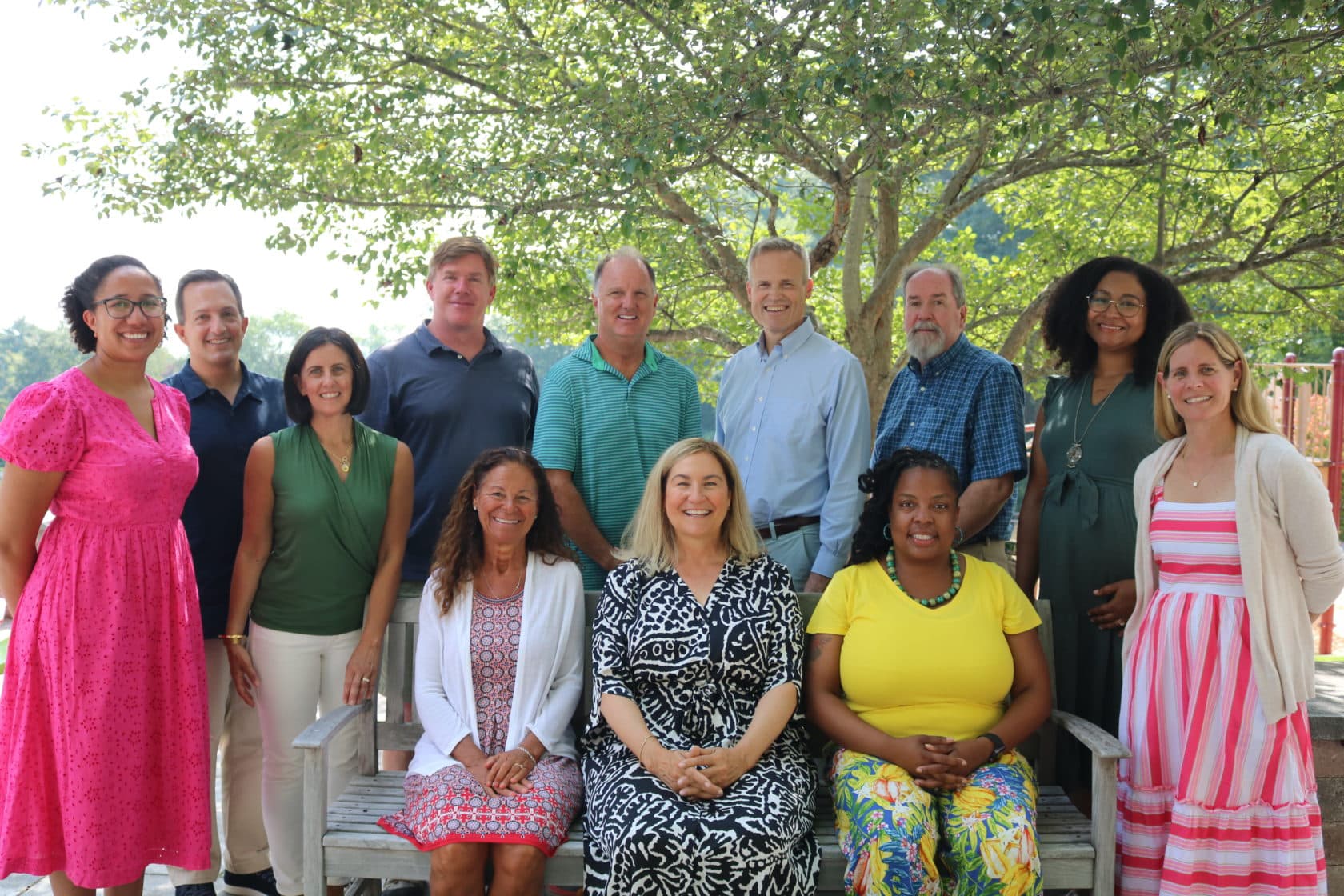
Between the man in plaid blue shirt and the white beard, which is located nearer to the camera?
the man in plaid blue shirt

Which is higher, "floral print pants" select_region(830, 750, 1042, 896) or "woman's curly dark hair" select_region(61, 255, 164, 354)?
"woman's curly dark hair" select_region(61, 255, 164, 354)

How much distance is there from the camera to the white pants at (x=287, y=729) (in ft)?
11.9

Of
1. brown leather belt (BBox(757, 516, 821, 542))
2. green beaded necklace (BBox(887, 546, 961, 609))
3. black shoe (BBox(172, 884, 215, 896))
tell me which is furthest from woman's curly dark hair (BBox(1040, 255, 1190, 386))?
black shoe (BBox(172, 884, 215, 896))

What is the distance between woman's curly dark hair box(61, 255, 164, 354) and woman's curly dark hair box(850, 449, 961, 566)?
234 cm

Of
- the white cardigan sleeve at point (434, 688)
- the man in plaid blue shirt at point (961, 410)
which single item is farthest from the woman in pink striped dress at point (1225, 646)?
the white cardigan sleeve at point (434, 688)

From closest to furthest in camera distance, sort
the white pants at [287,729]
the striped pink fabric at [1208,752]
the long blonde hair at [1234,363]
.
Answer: the striped pink fabric at [1208,752] < the long blonde hair at [1234,363] < the white pants at [287,729]

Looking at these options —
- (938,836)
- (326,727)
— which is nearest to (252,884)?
(326,727)

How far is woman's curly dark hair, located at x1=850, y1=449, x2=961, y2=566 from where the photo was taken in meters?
3.42

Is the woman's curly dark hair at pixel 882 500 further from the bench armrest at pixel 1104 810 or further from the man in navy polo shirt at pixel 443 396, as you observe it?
the man in navy polo shirt at pixel 443 396

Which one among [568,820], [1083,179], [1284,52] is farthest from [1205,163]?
[568,820]

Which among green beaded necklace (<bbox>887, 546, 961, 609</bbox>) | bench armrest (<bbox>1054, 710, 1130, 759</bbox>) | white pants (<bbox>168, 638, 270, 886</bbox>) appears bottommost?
white pants (<bbox>168, 638, 270, 886</bbox>)

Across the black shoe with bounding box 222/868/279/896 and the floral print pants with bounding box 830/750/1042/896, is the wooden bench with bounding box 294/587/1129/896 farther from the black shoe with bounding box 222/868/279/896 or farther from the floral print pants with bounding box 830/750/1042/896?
the black shoe with bounding box 222/868/279/896

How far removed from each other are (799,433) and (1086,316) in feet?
3.47

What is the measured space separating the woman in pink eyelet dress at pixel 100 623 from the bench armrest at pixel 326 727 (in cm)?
42
